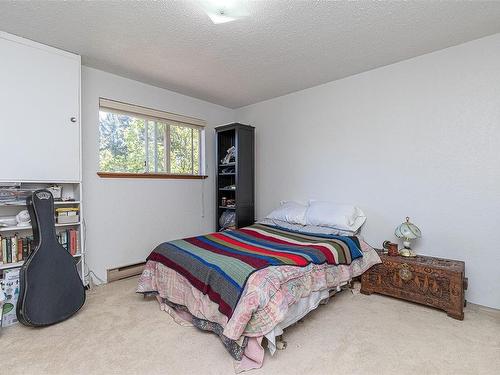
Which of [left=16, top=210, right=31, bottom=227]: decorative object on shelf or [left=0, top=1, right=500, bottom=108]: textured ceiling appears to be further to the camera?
[left=16, top=210, right=31, bottom=227]: decorative object on shelf

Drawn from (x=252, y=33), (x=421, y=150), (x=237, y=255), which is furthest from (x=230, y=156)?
(x=421, y=150)

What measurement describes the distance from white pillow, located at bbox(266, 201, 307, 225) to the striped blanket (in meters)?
0.31

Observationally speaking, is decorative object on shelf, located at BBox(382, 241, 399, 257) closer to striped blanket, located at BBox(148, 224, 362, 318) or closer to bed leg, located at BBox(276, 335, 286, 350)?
striped blanket, located at BBox(148, 224, 362, 318)

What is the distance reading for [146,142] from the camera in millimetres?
3420

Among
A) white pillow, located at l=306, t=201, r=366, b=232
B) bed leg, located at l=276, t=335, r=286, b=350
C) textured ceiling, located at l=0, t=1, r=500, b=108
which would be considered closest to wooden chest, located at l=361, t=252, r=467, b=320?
white pillow, located at l=306, t=201, r=366, b=232

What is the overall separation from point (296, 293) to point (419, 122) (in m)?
2.12

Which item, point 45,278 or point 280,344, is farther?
point 45,278

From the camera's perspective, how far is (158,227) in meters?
3.47

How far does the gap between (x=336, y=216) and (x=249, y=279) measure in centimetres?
157

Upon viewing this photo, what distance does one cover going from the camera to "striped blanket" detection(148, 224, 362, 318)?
180cm

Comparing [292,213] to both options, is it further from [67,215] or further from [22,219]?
[22,219]

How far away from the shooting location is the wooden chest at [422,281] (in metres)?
2.14

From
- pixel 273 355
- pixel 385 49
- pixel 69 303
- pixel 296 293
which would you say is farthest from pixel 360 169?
pixel 69 303

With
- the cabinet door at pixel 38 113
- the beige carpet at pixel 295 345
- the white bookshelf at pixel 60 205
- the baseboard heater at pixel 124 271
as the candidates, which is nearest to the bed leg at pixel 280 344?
the beige carpet at pixel 295 345
